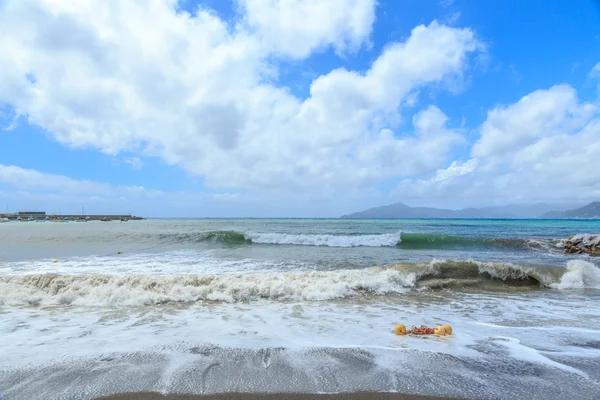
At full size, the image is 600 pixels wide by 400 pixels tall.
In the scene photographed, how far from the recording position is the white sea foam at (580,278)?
10.1m

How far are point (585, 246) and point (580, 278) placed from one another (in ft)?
46.1

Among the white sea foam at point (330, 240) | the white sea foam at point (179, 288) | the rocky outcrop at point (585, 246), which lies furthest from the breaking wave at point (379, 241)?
the white sea foam at point (179, 288)

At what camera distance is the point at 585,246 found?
20578 mm

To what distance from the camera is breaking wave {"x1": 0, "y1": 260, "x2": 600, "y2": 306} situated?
7844 mm

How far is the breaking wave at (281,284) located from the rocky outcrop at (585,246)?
11.8 m

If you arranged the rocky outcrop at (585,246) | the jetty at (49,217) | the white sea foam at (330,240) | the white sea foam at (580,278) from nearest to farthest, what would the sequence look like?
the white sea foam at (580,278) → the rocky outcrop at (585,246) → the white sea foam at (330,240) → the jetty at (49,217)

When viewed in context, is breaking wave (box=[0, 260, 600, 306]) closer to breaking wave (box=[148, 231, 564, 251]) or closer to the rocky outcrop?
the rocky outcrop

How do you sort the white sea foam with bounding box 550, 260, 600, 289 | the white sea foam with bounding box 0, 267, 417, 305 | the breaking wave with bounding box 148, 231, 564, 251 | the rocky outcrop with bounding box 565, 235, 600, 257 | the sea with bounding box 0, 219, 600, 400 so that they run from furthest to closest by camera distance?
the breaking wave with bounding box 148, 231, 564, 251 → the rocky outcrop with bounding box 565, 235, 600, 257 → the white sea foam with bounding box 550, 260, 600, 289 → the white sea foam with bounding box 0, 267, 417, 305 → the sea with bounding box 0, 219, 600, 400

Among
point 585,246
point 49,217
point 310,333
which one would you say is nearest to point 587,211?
point 585,246

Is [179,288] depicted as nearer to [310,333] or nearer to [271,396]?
[310,333]

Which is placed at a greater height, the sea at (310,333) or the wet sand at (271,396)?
the wet sand at (271,396)

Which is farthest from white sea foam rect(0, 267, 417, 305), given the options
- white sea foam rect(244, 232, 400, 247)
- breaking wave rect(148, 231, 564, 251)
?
white sea foam rect(244, 232, 400, 247)

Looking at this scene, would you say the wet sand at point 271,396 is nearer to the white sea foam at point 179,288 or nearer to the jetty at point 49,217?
the white sea foam at point 179,288

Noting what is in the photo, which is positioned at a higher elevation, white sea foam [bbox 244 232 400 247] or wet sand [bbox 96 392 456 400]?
wet sand [bbox 96 392 456 400]
